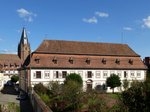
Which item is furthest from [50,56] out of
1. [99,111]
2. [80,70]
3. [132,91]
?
[132,91]

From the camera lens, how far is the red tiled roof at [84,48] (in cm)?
5766

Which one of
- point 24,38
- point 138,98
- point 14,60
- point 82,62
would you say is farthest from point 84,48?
point 24,38

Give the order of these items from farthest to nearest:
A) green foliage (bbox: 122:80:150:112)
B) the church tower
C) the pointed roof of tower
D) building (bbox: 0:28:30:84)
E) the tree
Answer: the church tower
the pointed roof of tower
building (bbox: 0:28:30:84)
the tree
green foliage (bbox: 122:80:150:112)

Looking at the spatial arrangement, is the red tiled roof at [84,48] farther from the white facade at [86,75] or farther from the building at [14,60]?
the building at [14,60]

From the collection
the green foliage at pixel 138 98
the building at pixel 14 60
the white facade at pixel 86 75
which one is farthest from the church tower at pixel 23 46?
the green foliage at pixel 138 98

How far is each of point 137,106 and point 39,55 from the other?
41469 mm

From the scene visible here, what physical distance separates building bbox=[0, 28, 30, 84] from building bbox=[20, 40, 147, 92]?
57419mm

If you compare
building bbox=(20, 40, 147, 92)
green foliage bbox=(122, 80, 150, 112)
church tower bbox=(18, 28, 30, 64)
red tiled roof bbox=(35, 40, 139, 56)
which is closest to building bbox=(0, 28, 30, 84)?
church tower bbox=(18, 28, 30, 64)

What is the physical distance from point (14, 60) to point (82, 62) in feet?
235

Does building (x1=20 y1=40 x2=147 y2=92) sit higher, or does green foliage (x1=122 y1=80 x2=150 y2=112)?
building (x1=20 y1=40 x2=147 y2=92)

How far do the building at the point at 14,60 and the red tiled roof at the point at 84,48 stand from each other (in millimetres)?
56453

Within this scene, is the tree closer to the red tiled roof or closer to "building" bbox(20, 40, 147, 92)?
"building" bbox(20, 40, 147, 92)

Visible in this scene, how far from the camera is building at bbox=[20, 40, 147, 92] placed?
54938 millimetres

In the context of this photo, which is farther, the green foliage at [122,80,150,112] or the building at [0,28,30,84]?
the building at [0,28,30,84]
